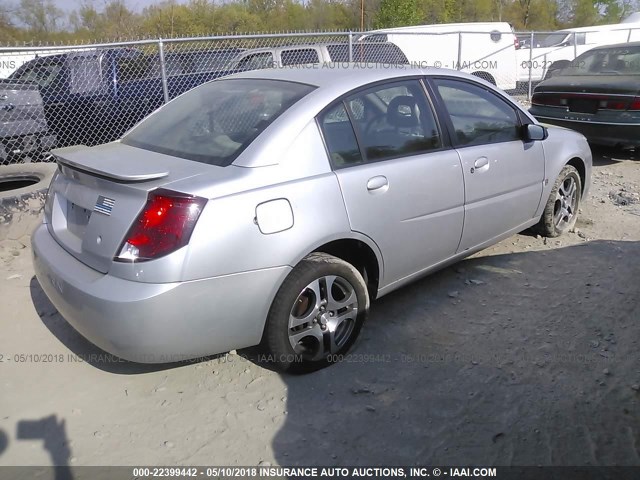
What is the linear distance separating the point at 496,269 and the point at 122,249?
9.98 feet

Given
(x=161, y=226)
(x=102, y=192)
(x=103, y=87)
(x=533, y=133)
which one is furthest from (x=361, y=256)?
(x=103, y=87)

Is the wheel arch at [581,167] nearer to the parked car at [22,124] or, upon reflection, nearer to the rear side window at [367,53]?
the rear side window at [367,53]

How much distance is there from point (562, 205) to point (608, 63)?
4.69 meters

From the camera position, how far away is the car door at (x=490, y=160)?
3848 millimetres

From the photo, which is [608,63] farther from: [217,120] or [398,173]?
[217,120]

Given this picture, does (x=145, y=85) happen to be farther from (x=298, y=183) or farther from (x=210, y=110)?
(x=298, y=183)

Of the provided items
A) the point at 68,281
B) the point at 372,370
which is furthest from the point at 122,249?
the point at 372,370

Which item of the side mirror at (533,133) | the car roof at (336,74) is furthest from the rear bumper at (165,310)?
the side mirror at (533,133)

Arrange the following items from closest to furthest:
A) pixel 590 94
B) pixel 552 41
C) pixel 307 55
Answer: pixel 590 94 < pixel 307 55 < pixel 552 41

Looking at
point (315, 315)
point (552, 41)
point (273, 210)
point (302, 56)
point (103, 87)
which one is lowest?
point (315, 315)

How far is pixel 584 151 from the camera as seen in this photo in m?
5.13

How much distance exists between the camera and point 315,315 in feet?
10.2

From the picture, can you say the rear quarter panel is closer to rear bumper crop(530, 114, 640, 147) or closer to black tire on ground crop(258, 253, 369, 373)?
black tire on ground crop(258, 253, 369, 373)

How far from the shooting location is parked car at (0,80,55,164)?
23.7 feet
